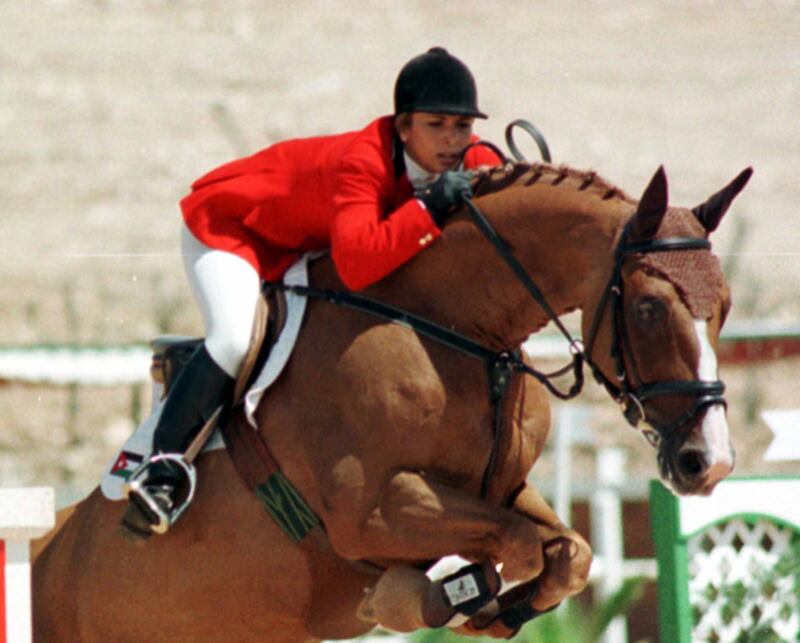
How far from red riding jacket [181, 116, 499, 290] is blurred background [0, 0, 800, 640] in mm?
5379

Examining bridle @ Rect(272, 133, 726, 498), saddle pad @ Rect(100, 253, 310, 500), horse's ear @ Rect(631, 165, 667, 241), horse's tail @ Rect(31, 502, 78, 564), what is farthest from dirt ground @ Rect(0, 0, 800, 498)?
horse's ear @ Rect(631, 165, 667, 241)

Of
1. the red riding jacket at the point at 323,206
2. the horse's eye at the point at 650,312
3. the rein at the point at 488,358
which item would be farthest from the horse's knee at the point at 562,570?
the red riding jacket at the point at 323,206

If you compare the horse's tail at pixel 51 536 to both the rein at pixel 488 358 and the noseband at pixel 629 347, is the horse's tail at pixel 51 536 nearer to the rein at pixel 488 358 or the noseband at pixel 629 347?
the rein at pixel 488 358

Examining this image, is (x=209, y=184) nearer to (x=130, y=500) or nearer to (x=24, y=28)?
(x=130, y=500)

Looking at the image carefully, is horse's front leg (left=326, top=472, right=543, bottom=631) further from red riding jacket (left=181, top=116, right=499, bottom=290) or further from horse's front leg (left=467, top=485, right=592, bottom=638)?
red riding jacket (left=181, top=116, right=499, bottom=290)

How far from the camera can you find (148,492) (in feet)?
15.3

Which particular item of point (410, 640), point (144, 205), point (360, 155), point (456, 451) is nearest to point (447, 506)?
point (456, 451)

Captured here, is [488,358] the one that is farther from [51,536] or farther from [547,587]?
[51,536]

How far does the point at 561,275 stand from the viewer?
440 cm

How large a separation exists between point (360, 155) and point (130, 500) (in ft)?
3.75

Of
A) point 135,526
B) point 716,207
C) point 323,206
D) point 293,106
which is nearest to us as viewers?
point 716,207

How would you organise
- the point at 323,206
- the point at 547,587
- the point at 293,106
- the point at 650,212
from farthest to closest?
the point at 293,106, the point at 323,206, the point at 547,587, the point at 650,212

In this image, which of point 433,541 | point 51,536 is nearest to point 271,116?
point 51,536

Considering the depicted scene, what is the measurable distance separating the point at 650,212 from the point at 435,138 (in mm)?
669
